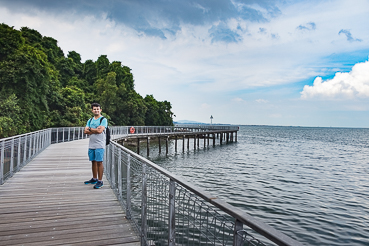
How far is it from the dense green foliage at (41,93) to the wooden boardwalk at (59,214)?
12.6m

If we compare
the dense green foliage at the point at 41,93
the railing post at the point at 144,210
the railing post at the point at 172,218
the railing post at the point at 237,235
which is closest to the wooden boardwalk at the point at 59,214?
the railing post at the point at 144,210

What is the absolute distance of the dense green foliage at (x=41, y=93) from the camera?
17.7m

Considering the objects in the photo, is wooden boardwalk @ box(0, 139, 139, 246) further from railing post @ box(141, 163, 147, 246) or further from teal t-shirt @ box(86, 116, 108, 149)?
teal t-shirt @ box(86, 116, 108, 149)

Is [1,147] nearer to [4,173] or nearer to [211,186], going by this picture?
[4,173]

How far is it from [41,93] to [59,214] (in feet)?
65.2

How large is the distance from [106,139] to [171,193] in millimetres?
3336

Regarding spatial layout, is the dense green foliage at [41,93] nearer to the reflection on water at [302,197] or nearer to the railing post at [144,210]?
the reflection on water at [302,197]

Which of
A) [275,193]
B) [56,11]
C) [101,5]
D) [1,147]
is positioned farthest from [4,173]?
[101,5]

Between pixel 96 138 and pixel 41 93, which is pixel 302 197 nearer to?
pixel 96 138

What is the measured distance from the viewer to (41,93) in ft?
68.7

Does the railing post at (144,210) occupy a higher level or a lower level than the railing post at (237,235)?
lower

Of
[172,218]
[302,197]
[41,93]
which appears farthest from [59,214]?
[41,93]

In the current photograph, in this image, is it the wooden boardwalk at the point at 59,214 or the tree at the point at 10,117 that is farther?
the tree at the point at 10,117

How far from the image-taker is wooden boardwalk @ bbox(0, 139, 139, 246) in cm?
328
